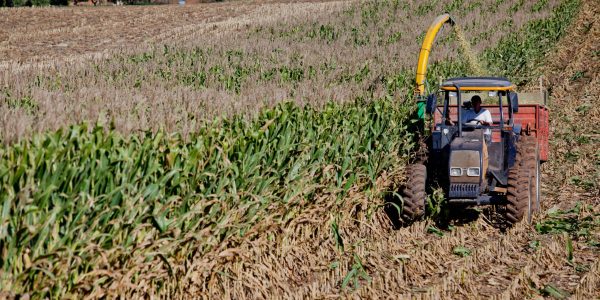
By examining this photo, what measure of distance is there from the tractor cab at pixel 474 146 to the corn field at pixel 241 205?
1.59ft

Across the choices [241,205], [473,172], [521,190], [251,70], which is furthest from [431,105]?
[251,70]

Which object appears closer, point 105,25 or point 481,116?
point 481,116

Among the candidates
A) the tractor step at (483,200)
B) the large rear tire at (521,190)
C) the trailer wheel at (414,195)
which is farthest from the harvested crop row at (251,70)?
the large rear tire at (521,190)

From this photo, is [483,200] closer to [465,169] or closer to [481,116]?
A: [465,169]

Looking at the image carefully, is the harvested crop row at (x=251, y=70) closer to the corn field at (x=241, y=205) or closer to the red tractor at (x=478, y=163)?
the corn field at (x=241, y=205)

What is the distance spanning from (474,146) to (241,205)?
10.7 feet

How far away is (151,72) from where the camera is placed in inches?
548

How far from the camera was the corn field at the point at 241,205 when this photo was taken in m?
5.40

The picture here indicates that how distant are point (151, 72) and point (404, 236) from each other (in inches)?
266

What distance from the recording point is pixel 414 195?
29.5ft

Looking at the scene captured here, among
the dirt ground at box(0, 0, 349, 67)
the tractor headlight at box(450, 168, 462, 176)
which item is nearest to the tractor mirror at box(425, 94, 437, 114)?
the tractor headlight at box(450, 168, 462, 176)

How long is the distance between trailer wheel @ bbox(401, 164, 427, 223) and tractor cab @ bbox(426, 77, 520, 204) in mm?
322

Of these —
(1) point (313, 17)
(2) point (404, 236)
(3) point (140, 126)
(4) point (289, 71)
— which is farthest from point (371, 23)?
(3) point (140, 126)

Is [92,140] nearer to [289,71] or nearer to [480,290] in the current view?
[480,290]
